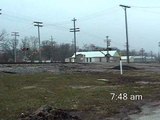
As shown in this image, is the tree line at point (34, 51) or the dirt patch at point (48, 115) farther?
the tree line at point (34, 51)

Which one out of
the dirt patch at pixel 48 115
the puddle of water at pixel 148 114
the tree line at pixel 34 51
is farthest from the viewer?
the tree line at pixel 34 51

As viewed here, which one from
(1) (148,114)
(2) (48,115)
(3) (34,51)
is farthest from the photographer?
(3) (34,51)

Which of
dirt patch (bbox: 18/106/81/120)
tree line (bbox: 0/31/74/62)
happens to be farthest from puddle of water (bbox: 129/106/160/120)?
tree line (bbox: 0/31/74/62)

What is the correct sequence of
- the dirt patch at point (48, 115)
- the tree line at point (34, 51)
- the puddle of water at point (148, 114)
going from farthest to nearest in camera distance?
1. the tree line at point (34, 51)
2. the puddle of water at point (148, 114)
3. the dirt patch at point (48, 115)

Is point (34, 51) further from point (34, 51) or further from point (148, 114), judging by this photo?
point (148, 114)

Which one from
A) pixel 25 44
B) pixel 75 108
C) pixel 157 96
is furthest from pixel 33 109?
pixel 25 44

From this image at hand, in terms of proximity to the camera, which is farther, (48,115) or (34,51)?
(34,51)

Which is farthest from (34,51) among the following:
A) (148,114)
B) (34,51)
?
(148,114)

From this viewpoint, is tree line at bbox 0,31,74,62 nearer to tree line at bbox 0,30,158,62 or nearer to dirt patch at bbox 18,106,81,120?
tree line at bbox 0,30,158,62

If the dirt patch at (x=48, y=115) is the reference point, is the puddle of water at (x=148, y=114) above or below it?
below

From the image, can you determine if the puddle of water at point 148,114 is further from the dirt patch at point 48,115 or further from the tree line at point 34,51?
the tree line at point 34,51

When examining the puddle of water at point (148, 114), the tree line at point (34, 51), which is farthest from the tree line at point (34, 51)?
the puddle of water at point (148, 114)

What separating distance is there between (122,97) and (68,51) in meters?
162

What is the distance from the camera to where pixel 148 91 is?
2016cm
